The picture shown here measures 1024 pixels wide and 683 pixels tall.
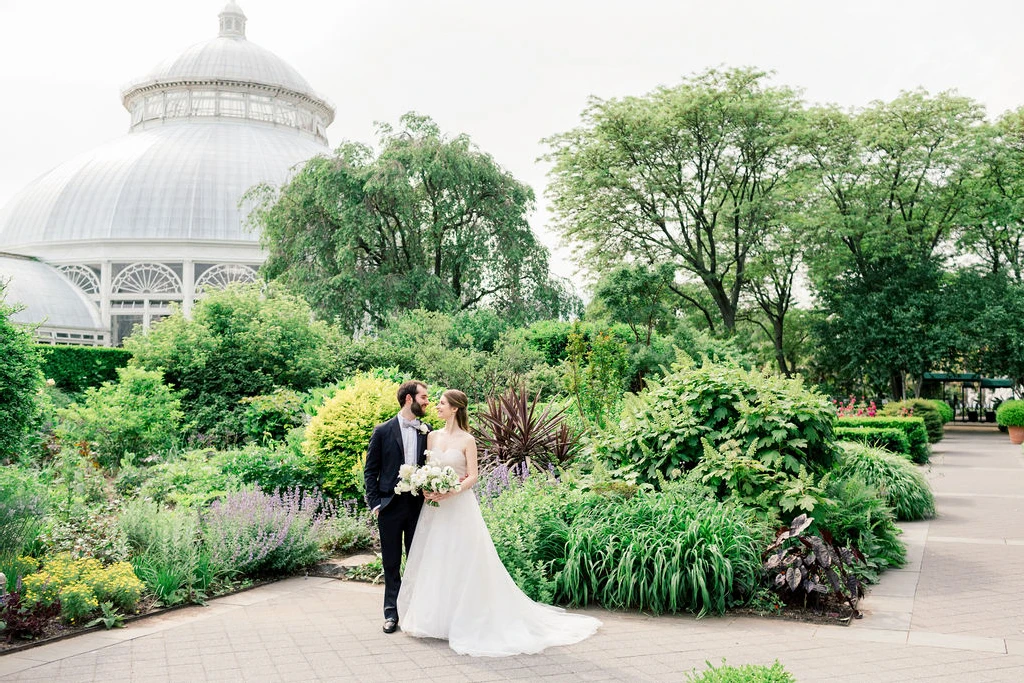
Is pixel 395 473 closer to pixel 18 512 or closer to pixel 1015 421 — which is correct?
pixel 18 512

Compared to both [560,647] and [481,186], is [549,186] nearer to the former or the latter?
[481,186]

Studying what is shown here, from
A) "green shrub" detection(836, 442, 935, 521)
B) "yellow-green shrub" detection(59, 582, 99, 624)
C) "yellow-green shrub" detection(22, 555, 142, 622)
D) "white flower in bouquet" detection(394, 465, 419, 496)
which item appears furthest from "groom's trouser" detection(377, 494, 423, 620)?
"green shrub" detection(836, 442, 935, 521)

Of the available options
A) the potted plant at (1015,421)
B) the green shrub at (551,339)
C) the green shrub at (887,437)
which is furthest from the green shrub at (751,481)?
the potted plant at (1015,421)

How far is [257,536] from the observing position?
7.74m

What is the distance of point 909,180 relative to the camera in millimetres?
35969

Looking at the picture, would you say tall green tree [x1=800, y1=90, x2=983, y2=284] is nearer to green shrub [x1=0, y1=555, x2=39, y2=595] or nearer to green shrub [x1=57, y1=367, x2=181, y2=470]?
green shrub [x1=57, y1=367, x2=181, y2=470]

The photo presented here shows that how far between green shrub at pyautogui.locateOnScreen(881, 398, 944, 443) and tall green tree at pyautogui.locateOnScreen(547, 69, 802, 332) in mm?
9192

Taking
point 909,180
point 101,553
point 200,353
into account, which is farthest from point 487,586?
point 909,180

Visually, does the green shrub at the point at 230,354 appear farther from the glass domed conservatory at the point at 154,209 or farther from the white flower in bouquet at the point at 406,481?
the glass domed conservatory at the point at 154,209

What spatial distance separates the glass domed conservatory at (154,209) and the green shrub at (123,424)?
114 feet

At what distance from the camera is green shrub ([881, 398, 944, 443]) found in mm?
25141

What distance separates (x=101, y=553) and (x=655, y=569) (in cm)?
483

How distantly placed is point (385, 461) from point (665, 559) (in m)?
2.31

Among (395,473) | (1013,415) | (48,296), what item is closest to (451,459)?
(395,473)
